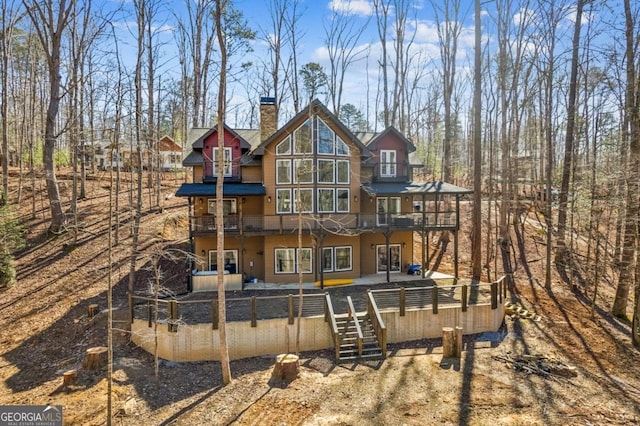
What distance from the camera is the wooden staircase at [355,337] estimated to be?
1196cm

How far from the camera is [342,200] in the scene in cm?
1870

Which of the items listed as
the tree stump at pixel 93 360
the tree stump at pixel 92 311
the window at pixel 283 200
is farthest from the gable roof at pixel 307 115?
the tree stump at pixel 93 360

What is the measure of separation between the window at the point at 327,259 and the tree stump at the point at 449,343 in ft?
25.3

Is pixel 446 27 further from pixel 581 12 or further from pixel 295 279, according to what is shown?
pixel 295 279

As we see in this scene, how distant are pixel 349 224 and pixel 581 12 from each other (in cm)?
1497

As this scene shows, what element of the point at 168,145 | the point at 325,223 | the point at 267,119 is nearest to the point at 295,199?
the point at 325,223

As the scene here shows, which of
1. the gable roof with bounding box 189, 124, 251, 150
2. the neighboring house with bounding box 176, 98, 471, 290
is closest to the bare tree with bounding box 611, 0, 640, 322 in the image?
the neighboring house with bounding box 176, 98, 471, 290

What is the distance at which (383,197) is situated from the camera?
19.3 m

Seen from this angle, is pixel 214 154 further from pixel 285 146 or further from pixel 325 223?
pixel 325 223

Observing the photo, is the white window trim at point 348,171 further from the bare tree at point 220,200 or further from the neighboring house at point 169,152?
the neighboring house at point 169,152

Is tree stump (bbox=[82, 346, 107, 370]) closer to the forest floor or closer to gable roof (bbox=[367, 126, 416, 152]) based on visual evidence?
the forest floor

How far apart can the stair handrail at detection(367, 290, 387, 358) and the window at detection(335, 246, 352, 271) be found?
16.0 feet

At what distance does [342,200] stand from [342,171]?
4.51 ft

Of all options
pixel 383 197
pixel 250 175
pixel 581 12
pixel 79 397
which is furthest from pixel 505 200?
pixel 79 397
